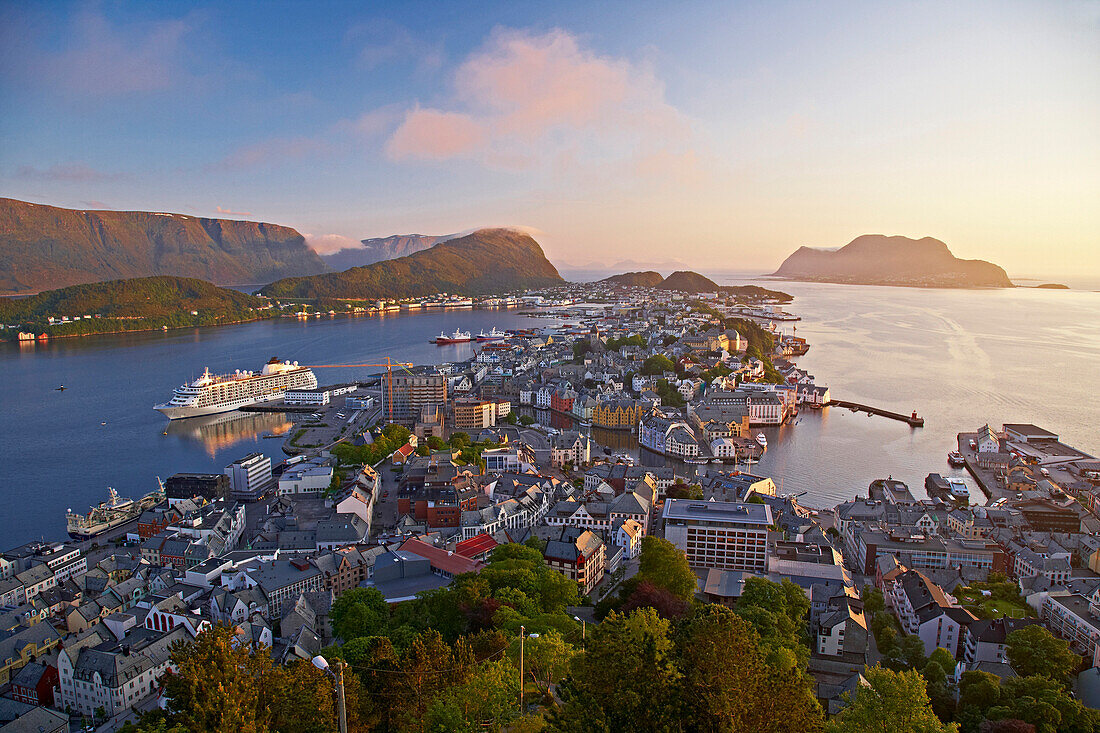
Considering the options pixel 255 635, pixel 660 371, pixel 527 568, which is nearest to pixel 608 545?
pixel 527 568

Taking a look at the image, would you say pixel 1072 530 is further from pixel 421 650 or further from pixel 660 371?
pixel 660 371

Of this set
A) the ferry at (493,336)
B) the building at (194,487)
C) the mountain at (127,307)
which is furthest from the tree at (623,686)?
the mountain at (127,307)

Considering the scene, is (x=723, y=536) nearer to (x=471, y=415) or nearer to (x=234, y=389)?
(x=471, y=415)

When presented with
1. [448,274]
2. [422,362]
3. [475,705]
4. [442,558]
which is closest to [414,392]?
[422,362]

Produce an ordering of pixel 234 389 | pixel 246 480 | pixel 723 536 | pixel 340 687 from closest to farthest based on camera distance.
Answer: pixel 340 687 < pixel 723 536 < pixel 246 480 < pixel 234 389

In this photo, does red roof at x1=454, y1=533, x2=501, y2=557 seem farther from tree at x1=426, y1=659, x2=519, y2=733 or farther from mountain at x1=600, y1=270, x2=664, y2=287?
mountain at x1=600, y1=270, x2=664, y2=287

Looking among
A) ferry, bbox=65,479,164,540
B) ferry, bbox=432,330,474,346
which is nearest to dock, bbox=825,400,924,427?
ferry, bbox=65,479,164,540
